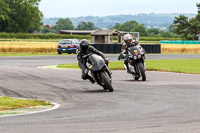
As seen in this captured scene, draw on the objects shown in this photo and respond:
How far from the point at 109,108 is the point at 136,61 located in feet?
25.0

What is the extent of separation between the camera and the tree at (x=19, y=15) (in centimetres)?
12131

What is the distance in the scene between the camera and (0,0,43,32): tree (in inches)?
4776

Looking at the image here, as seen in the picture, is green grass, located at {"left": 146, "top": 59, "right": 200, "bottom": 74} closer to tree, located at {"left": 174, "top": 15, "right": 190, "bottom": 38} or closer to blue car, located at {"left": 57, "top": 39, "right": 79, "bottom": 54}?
blue car, located at {"left": 57, "top": 39, "right": 79, "bottom": 54}

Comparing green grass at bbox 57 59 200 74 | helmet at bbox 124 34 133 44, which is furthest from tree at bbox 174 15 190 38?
helmet at bbox 124 34 133 44

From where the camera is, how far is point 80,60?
1500cm

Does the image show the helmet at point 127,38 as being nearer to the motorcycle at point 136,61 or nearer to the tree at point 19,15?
the motorcycle at point 136,61

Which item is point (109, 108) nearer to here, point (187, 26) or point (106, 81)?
point (106, 81)

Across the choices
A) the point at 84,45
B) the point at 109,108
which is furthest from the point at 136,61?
the point at 109,108

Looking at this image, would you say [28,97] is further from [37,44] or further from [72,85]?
[37,44]

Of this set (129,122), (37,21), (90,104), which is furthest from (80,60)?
(37,21)

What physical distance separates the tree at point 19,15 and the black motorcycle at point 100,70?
350 feet

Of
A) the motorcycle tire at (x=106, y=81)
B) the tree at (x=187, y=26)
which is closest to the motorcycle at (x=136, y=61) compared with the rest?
the motorcycle tire at (x=106, y=81)

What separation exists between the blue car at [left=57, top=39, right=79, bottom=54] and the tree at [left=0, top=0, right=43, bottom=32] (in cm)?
7264

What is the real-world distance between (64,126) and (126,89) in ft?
22.9
